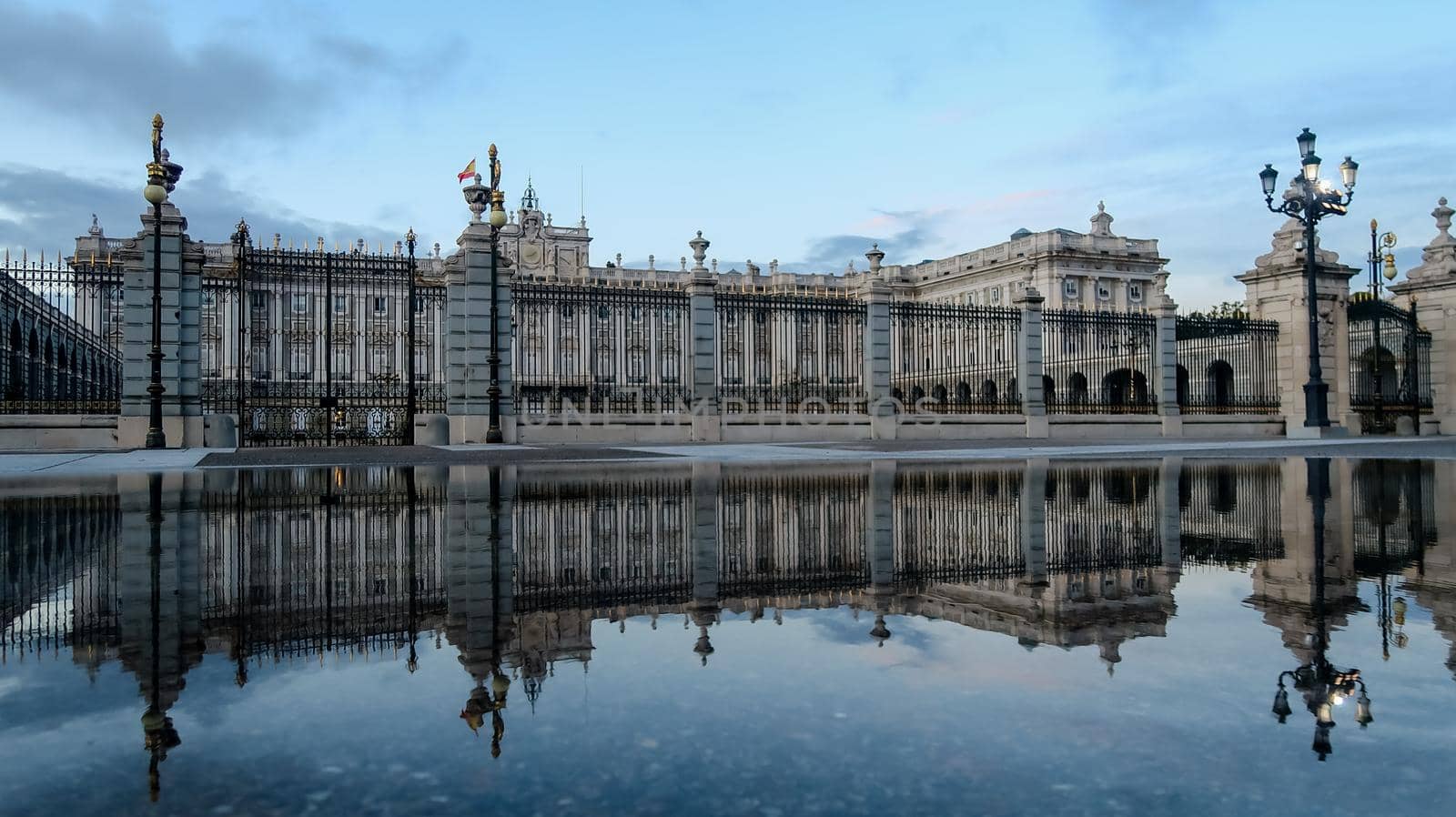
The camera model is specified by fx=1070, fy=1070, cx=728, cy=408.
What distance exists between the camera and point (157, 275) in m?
21.3

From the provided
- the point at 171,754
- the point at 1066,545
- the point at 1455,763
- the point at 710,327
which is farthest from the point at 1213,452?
the point at 171,754

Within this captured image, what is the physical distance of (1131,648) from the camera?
3.92 meters

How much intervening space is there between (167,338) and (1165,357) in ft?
Answer: 86.6

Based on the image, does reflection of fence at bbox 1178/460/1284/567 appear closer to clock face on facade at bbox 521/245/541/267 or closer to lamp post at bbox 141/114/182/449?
lamp post at bbox 141/114/182/449

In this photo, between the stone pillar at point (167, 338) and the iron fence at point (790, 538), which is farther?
the stone pillar at point (167, 338)

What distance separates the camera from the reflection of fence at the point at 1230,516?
6.55 meters

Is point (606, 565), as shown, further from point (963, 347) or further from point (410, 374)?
point (963, 347)

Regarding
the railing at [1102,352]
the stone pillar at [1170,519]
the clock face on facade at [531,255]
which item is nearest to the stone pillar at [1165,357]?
the railing at [1102,352]

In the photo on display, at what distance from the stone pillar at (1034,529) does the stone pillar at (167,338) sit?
17.1 meters

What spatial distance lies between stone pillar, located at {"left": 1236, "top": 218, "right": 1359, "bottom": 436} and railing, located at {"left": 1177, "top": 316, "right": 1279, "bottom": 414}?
33 centimetres

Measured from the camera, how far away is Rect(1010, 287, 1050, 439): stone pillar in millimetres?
29609

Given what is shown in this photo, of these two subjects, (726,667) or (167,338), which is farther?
(167,338)

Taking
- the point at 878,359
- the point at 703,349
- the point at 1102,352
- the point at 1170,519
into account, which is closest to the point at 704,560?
the point at 1170,519

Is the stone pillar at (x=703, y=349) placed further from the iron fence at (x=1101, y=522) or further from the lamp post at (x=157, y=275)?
the iron fence at (x=1101, y=522)
